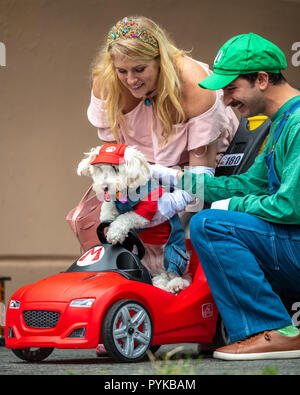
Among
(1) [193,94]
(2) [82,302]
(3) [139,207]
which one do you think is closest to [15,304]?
(2) [82,302]

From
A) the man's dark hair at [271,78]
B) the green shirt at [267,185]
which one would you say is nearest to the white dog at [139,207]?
the green shirt at [267,185]

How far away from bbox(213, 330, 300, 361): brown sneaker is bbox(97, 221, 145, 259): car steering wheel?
1.88 ft

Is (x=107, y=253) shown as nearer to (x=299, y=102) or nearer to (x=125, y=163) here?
(x=125, y=163)

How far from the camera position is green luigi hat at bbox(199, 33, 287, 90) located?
2.79m

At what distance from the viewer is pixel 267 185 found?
3.00 metres

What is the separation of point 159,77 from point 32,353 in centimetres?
128

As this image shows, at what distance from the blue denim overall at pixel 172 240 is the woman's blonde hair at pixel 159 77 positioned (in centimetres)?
41

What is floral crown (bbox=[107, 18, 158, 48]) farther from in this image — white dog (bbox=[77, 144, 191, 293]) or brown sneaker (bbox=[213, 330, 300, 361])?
brown sneaker (bbox=[213, 330, 300, 361])

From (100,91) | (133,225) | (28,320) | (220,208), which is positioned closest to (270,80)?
(220,208)

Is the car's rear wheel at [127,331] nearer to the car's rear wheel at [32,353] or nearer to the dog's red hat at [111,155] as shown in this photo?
the car's rear wheel at [32,353]

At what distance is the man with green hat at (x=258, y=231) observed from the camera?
2654 millimetres

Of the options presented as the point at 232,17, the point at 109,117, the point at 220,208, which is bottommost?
the point at 220,208
